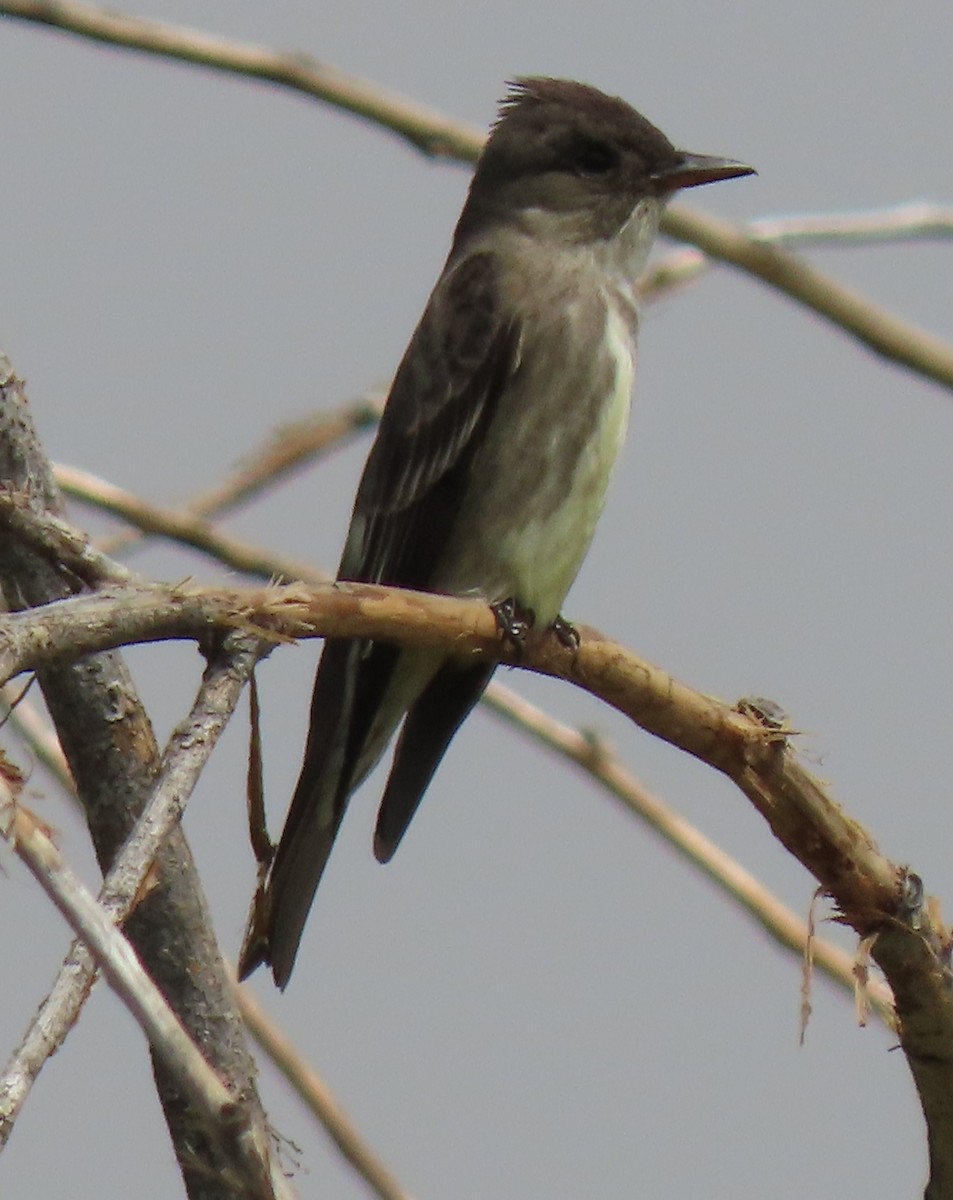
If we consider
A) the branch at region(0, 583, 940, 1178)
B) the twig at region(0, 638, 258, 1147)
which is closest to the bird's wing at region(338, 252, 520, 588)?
the branch at region(0, 583, 940, 1178)

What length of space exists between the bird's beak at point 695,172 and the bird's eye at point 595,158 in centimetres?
11

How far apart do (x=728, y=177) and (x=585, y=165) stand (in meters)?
0.33

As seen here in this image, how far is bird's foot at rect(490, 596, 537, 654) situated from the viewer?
11.3ft

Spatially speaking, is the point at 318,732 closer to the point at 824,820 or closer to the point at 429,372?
the point at 429,372

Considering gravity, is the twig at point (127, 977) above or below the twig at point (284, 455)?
below

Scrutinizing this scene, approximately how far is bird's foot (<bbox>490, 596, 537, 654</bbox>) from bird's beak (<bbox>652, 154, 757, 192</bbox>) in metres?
1.18

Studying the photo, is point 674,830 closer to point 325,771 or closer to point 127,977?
point 325,771

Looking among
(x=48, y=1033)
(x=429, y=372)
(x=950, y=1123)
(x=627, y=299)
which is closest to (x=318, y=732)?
(x=429, y=372)

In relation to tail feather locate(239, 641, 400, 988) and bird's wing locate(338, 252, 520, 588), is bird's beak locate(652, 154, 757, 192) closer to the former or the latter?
bird's wing locate(338, 252, 520, 588)

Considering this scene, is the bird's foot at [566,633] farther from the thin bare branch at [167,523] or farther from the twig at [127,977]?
the twig at [127,977]

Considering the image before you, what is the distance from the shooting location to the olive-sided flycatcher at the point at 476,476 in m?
3.78

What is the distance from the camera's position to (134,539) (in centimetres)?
394

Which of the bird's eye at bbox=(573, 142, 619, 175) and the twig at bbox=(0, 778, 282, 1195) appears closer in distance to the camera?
the twig at bbox=(0, 778, 282, 1195)

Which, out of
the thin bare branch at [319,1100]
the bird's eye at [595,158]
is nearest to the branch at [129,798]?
the thin bare branch at [319,1100]
